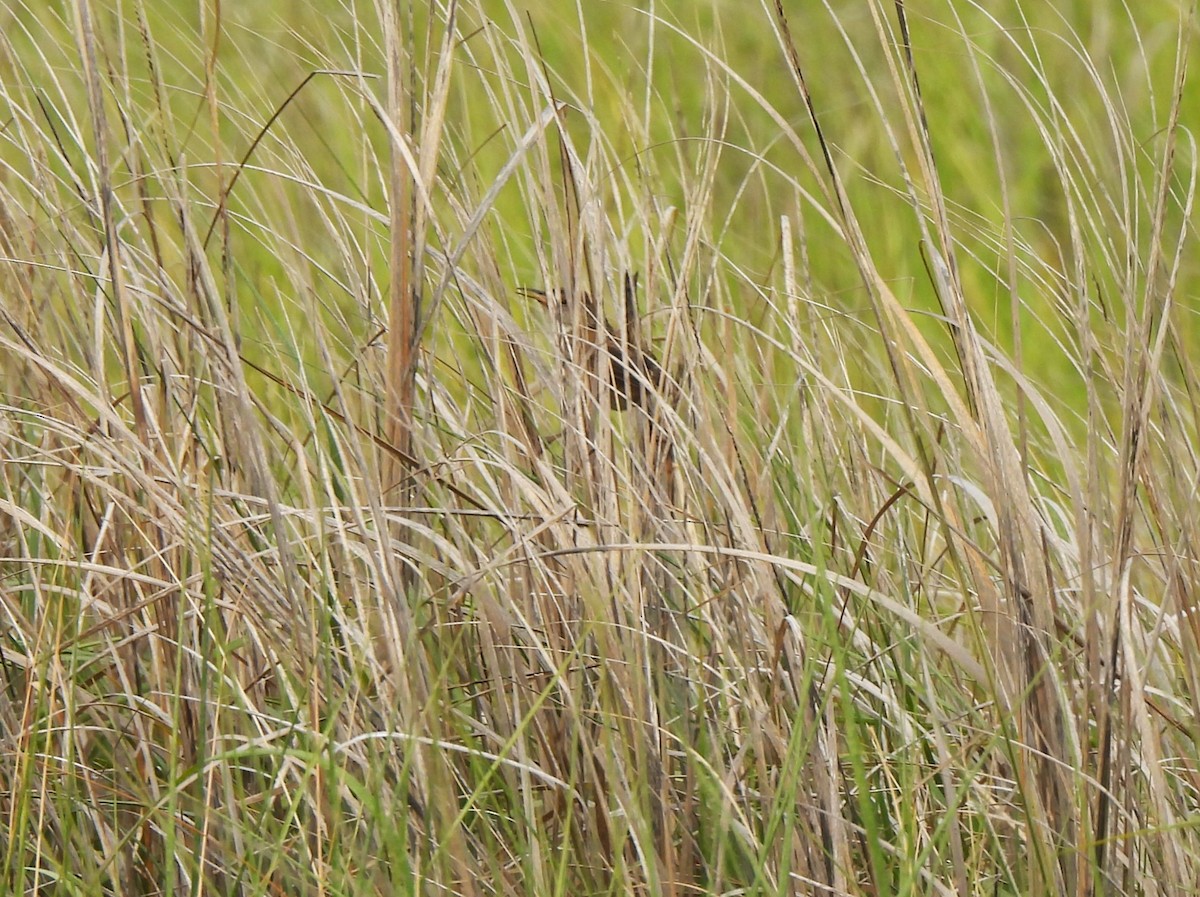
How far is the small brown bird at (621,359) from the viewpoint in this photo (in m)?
1.00

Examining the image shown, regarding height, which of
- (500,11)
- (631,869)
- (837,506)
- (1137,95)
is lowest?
(631,869)

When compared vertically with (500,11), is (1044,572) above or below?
below

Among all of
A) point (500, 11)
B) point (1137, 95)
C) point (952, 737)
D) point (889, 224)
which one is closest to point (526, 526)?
point (952, 737)

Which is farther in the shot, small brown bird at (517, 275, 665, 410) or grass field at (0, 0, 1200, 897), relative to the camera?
small brown bird at (517, 275, 665, 410)

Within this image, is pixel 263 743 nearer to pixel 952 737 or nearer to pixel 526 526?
pixel 526 526

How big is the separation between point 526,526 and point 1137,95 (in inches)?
Result: 81.3

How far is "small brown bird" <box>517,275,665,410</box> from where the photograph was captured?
3.30ft

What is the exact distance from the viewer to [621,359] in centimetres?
104

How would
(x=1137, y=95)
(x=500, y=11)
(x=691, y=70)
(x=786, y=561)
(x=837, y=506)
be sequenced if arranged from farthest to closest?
1. (x=500, y=11)
2. (x=691, y=70)
3. (x=1137, y=95)
4. (x=837, y=506)
5. (x=786, y=561)

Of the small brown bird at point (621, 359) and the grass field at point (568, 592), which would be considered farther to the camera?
the small brown bird at point (621, 359)

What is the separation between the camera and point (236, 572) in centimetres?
94

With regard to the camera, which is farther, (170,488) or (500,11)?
(500,11)

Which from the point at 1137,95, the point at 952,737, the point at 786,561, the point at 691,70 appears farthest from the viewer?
the point at 691,70

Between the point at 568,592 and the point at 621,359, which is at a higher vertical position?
the point at 621,359
